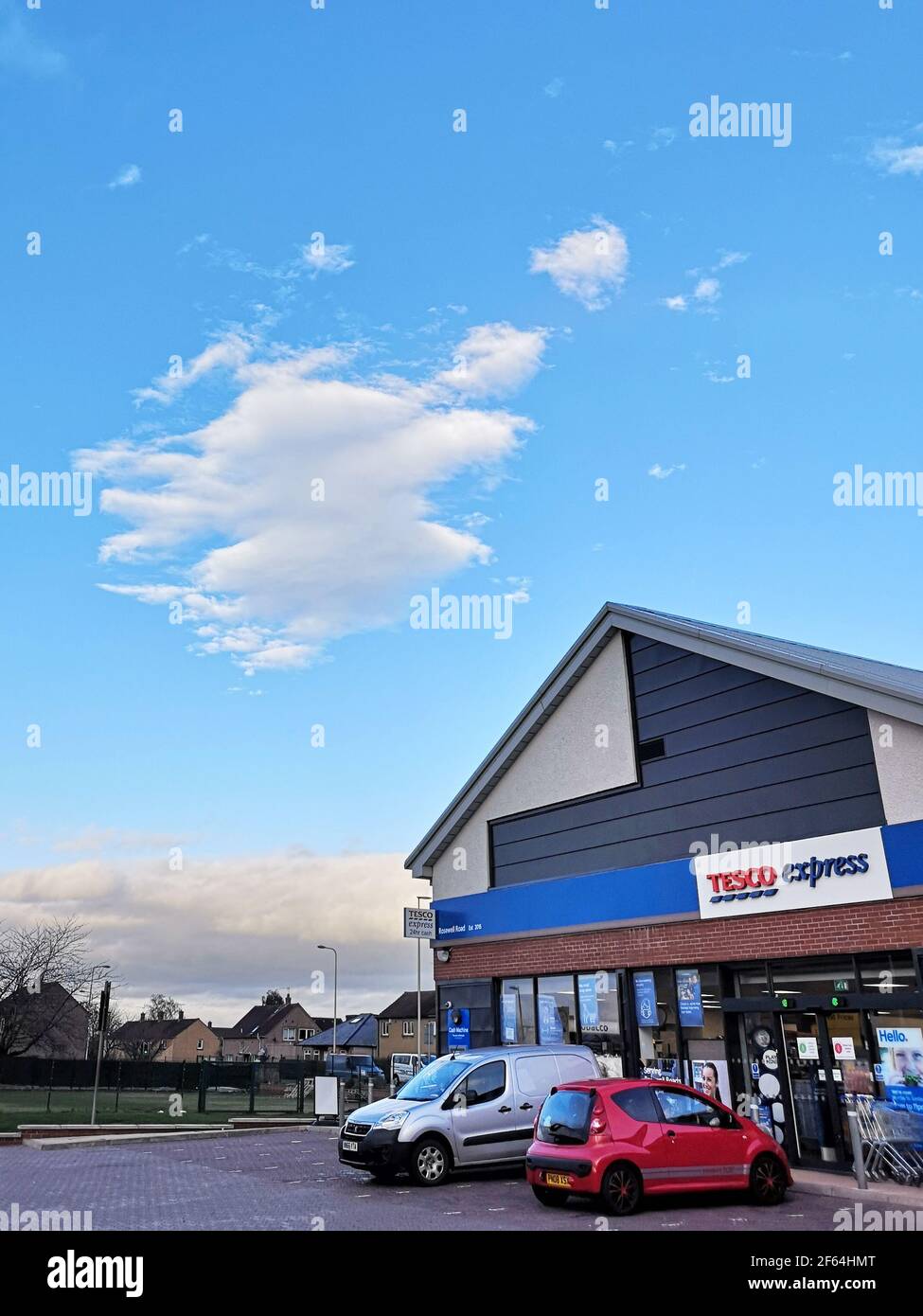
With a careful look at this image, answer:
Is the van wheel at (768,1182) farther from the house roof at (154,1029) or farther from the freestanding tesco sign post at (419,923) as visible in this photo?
the house roof at (154,1029)

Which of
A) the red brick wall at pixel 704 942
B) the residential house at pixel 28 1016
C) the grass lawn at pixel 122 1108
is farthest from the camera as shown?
the residential house at pixel 28 1016

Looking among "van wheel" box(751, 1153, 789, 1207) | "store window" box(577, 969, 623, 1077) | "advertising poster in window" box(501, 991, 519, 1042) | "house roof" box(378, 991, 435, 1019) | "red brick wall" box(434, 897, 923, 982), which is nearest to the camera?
"van wheel" box(751, 1153, 789, 1207)

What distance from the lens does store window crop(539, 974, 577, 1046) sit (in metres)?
19.4

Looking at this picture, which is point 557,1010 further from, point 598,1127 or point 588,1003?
point 598,1127

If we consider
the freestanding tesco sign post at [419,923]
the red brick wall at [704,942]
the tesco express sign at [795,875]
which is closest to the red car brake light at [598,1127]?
the red brick wall at [704,942]

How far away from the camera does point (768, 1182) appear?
40.8 ft

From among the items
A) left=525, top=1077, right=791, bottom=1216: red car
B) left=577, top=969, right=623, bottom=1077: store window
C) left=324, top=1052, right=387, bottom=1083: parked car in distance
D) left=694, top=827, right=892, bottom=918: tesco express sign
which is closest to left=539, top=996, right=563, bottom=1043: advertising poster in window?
left=577, top=969, right=623, bottom=1077: store window

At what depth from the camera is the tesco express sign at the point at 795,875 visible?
47.5 ft

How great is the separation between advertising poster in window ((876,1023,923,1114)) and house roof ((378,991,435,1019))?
82.5 meters

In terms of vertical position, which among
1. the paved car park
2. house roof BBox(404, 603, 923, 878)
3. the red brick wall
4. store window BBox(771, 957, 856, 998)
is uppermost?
house roof BBox(404, 603, 923, 878)

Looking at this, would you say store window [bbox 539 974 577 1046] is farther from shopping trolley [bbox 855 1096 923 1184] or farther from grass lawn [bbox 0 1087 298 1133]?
grass lawn [bbox 0 1087 298 1133]

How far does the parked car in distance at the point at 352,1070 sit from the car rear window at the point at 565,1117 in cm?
1687

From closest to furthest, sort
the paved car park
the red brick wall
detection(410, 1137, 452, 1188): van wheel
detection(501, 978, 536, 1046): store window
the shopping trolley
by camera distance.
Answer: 1. the paved car park
2. the shopping trolley
3. detection(410, 1137, 452, 1188): van wheel
4. the red brick wall
5. detection(501, 978, 536, 1046): store window
